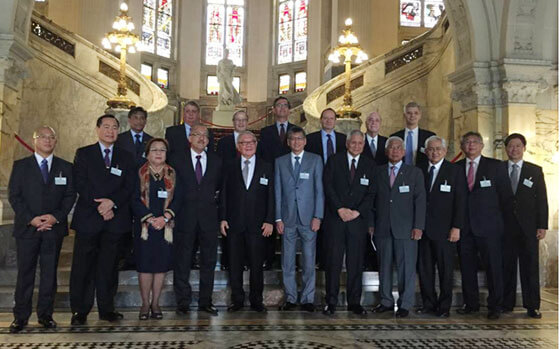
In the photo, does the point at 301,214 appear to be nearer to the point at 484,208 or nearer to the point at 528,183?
the point at 484,208

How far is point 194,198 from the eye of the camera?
5164 mm

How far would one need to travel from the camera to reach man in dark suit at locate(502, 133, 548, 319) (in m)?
5.59

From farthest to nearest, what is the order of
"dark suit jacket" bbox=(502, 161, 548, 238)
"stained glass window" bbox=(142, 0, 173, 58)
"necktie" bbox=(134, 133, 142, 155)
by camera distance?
"stained glass window" bbox=(142, 0, 173, 58), "necktie" bbox=(134, 133, 142, 155), "dark suit jacket" bbox=(502, 161, 548, 238)

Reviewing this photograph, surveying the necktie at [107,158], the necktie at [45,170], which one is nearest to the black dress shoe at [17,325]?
the necktie at [45,170]

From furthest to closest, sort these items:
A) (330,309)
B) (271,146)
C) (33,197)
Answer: (271,146)
(330,309)
(33,197)

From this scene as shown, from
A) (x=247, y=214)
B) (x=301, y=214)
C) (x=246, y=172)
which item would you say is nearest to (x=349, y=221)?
(x=301, y=214)

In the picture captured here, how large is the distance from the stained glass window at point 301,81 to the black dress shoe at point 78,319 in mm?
19674

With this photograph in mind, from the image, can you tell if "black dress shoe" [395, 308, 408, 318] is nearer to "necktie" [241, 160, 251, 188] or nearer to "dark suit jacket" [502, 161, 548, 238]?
"dark suit jacket" [502, 161, 548, 238]

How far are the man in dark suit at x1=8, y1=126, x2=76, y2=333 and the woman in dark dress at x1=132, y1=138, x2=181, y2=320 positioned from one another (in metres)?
0.61

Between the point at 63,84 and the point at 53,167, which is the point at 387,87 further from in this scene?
the point at 53,167

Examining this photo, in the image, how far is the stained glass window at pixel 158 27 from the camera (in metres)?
23.1

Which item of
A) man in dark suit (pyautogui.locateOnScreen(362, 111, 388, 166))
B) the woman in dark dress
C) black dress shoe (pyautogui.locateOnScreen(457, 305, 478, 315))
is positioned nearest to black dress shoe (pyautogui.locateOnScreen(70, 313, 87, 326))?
the woman in dark dress

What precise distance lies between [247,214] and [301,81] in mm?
19216

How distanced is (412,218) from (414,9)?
674 inches
